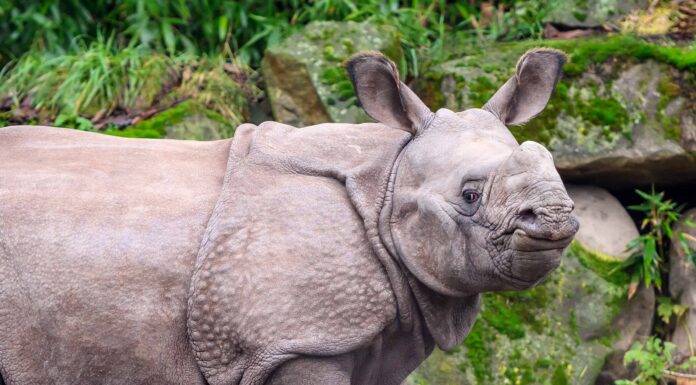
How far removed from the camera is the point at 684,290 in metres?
6.55

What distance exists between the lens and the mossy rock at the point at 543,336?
20.3ft

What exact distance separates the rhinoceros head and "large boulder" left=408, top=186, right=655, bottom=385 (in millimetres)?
2403

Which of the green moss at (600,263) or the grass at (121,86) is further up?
the grass at (121,86)

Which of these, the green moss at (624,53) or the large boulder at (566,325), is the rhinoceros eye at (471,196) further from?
the green moss at (624,53)

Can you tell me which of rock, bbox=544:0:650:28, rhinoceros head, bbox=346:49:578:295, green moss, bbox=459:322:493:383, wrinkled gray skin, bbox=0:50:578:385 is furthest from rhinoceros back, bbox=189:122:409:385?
rock, bbox=544:0:650:28

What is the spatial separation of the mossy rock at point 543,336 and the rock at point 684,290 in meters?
0.35

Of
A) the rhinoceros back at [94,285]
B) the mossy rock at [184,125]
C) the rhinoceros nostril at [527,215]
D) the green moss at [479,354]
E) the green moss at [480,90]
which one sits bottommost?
the green moss at [479,354]

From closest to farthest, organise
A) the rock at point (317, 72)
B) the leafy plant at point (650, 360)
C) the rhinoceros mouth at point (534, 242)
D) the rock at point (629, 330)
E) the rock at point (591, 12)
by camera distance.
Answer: the rhinoceros mouth at point (534, 242) < the leafy plant at point (650, 360) < the rock at point (629, 330) < the rock at point (317, 72) < the rock at point (591, 12)

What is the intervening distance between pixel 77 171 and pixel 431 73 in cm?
324

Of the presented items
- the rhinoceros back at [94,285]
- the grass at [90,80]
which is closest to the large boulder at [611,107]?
the grass at [90,80]

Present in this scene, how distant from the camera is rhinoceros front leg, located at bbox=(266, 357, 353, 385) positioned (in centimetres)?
365

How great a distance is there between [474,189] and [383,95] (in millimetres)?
596

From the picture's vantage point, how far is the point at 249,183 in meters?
3.90

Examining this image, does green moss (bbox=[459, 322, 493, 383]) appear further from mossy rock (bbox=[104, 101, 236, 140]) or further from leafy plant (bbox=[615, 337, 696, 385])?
mossy rock (bbox=[104, 101, 236, 140])
